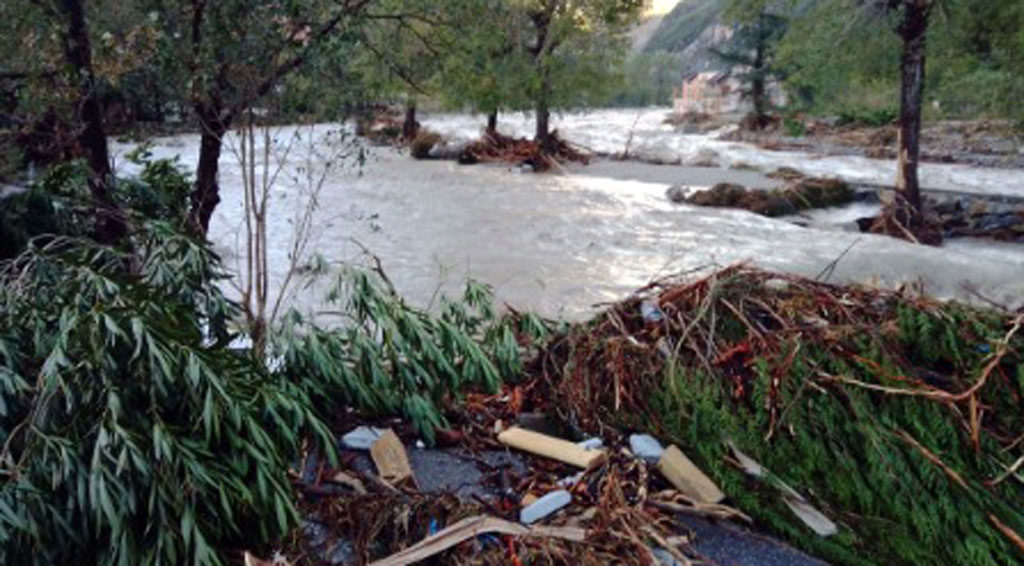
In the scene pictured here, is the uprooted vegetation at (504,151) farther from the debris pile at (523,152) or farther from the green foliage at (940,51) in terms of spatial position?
the green foliage at (940,51)

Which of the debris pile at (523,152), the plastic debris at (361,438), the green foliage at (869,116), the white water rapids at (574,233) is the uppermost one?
the green foliage at (869,116)

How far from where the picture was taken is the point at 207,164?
7.19 metres

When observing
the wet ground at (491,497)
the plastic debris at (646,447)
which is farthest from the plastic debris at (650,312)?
the wet ground at (491,497)

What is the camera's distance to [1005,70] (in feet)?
35.9

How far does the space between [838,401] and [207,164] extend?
19.1 ft

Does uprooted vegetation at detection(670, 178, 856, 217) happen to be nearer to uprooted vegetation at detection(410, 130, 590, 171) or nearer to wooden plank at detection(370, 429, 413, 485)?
uprooted vegetation at detection(410, 130, 590, 171)

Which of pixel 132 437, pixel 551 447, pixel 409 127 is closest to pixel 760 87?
pixel 409 127

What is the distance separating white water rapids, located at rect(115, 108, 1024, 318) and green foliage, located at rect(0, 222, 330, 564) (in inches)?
130

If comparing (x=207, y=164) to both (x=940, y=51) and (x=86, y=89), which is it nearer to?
(x=86, y=89)

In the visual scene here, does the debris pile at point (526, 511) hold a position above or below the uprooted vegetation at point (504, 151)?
below

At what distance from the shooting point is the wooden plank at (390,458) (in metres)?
3.31

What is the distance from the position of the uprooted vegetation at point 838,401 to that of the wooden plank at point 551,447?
0.96 ft

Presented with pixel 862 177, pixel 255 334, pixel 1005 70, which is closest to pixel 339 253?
pixel 255 334

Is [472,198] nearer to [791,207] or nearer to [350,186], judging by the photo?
[350,186]
